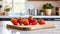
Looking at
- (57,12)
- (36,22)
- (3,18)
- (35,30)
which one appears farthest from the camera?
(57,12)

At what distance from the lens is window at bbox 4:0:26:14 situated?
5.28m

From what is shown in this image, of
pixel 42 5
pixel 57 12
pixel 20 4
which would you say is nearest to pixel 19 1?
pixel 20 4

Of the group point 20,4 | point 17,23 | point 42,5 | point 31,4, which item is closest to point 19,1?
point 20,4

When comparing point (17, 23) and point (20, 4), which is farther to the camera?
point (20, 4)

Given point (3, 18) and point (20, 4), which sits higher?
point (20, 4)

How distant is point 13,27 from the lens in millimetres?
2068

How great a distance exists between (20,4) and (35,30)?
352cm

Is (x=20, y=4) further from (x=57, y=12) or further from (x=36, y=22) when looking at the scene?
(x=36, y=22)

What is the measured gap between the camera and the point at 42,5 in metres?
5.32

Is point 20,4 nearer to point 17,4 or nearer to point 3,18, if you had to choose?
point 17,4

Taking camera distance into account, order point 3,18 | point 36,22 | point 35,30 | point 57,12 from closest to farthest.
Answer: point 35,30 < point 36,22 < point 3,18 < point 57,12

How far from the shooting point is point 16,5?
17.4 feet

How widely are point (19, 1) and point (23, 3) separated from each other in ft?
0.52

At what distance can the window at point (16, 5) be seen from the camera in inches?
208
